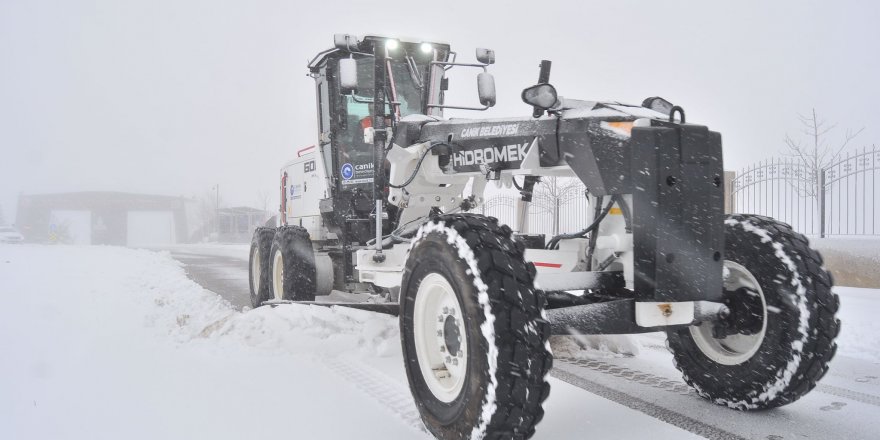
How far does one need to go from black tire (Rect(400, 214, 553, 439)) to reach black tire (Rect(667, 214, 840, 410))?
4.90 feet

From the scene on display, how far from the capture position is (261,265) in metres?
7.73

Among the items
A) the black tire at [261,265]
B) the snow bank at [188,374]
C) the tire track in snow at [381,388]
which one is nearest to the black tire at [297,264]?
the black tire at [261,265]

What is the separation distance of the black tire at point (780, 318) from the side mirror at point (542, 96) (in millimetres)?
1349

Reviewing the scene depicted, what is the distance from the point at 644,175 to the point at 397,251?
2.31 meters

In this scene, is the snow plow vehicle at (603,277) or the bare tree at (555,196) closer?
the snow plow vehicle at (603,277)

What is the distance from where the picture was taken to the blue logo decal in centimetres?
679

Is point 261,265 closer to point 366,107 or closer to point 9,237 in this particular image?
point 366,107

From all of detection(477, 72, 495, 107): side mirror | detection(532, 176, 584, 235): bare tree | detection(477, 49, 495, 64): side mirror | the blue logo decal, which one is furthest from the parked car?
detection(477, 72, 495, 107): side mirror

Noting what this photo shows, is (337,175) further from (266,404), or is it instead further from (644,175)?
(644,175)

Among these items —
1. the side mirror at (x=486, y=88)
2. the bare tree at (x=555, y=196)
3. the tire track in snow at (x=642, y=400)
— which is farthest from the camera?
the bare tree at (x=555, y=196)

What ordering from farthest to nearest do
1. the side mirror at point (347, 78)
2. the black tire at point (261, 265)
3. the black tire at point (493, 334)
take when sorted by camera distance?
the black tire at point (261, 265)
the side mirror at point (347, 78)
the black tire at point (493, 334)

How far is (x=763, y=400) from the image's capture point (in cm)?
343

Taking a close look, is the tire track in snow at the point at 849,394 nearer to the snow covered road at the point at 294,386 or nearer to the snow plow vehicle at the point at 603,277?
the snow covered road at the point at 294,386

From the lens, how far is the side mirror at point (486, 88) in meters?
4.86
